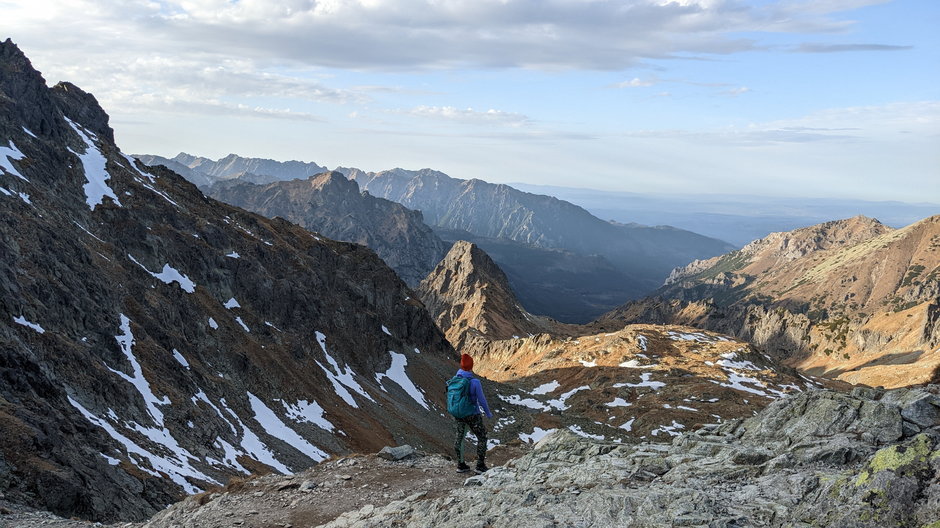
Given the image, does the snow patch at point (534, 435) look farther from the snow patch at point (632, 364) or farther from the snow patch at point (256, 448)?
the snow patch at point (632, 364)

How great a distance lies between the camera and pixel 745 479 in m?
15.5

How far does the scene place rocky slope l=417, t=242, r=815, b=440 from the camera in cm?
10394

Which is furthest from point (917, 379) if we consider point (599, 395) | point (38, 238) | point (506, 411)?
point (38, 238)

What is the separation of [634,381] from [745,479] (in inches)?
4824

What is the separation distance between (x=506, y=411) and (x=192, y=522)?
92.7m

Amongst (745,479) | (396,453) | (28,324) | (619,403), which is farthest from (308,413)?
(619,403)

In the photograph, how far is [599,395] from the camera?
124m

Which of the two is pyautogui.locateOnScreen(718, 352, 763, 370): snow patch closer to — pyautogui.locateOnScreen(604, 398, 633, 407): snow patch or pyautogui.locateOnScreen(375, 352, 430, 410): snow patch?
pyautogui.locateOnScreen(604, 398, 633, 407): snow patch

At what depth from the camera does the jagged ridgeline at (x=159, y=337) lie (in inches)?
1259

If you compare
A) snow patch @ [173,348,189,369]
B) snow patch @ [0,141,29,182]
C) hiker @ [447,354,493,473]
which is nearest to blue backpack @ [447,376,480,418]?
hiker @ [447,354,493,473]

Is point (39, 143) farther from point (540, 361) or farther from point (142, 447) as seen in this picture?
point (540, 361)

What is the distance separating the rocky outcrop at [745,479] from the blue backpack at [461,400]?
2156mm

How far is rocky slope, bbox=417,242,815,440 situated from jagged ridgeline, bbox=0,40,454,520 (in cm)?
2318

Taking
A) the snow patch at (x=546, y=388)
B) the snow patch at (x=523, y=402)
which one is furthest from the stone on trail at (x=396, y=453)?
the snow patch at (x=546, y=388)
